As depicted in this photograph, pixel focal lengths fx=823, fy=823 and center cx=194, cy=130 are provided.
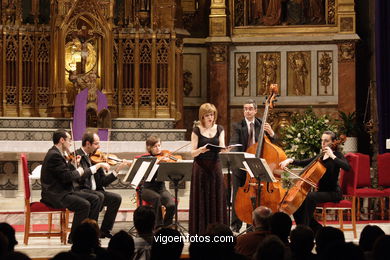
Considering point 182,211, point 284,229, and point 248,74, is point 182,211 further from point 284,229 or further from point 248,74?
point 284,229

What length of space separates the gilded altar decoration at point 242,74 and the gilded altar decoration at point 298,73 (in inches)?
30.0

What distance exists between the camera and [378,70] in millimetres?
11820

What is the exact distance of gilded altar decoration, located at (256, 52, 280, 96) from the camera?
15.0 m

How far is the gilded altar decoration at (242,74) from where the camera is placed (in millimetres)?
15039

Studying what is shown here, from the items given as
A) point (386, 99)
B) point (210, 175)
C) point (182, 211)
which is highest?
point (386, 99)

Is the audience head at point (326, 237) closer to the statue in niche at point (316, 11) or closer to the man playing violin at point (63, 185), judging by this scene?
the man playing violin at point (63, 185)

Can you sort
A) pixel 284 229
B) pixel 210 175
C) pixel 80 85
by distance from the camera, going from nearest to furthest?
pixel 284 229 < pixel 210 175 < pixel 80 85

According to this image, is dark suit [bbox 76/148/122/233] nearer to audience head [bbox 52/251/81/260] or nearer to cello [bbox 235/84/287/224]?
cello [bbox 235/84/287/224]

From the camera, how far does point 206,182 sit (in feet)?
26.5

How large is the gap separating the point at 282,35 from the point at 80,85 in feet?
12.9

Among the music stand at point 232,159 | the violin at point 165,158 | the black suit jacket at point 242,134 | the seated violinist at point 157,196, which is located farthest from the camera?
the black suit jacket at point 242,134

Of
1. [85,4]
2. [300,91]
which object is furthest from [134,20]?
[300,91]

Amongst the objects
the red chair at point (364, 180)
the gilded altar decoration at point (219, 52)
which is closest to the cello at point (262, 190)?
the red chair at point (364, 180)

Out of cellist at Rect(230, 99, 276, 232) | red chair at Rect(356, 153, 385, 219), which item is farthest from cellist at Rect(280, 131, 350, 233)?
red chair at Rect(356, 153, 385, 219)
